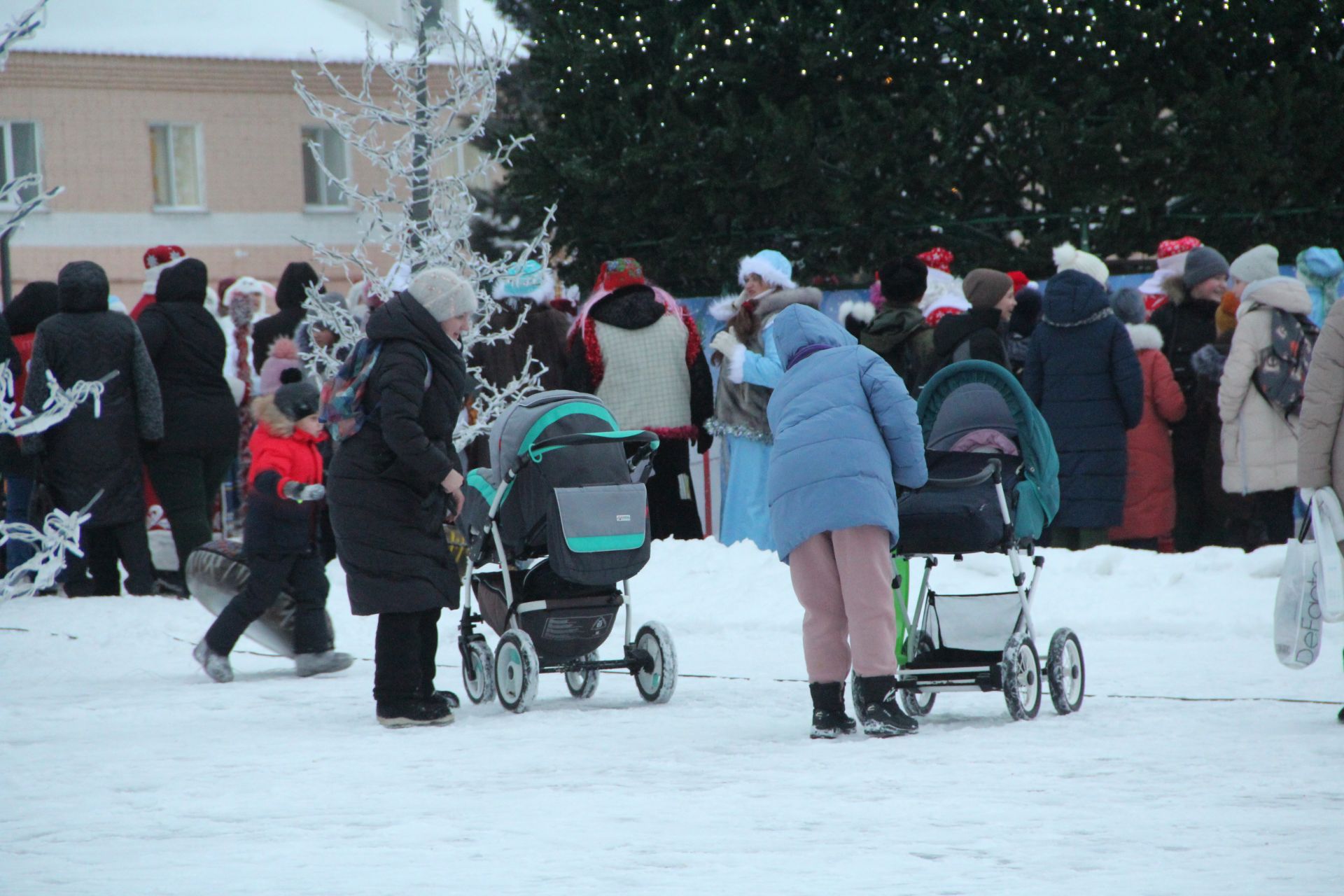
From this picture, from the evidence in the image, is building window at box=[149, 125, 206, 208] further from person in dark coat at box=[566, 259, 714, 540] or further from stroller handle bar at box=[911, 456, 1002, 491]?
stroller handle bar at box=[911, 456, 1002, 491]

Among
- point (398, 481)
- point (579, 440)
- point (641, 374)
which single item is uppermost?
point (641, 374)

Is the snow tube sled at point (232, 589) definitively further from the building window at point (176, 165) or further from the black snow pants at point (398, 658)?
the building window at point (176, 165)

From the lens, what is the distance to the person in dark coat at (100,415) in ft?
38.4

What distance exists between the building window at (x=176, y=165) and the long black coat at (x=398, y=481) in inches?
1079

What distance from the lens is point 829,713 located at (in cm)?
725

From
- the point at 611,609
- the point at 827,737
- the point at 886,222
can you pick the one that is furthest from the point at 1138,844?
the point at 886,222

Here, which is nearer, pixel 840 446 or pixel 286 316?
pixel 840 446

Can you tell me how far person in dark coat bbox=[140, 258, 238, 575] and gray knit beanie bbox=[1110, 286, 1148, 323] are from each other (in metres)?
5.88

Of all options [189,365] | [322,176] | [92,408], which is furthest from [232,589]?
[322,176]

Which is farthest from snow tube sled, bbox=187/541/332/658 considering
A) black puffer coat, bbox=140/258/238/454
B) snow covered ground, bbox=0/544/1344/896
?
black puffer coat, bbox=140/258/238/454

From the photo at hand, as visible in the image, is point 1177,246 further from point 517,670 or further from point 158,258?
point 158,258

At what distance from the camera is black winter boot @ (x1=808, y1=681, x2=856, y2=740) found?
23.7ft

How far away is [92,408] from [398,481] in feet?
16.0

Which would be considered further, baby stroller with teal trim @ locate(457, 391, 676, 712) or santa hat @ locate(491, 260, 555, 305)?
santa hat @ locate(491, 260, 555, 305)
